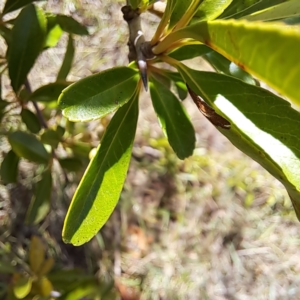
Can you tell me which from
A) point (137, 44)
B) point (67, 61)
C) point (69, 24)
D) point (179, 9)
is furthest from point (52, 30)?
point (179, 9)

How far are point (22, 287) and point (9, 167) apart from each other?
0.35 m

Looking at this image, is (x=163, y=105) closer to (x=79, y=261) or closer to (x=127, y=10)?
(x=127, y=10)

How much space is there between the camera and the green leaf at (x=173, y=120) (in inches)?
31.1

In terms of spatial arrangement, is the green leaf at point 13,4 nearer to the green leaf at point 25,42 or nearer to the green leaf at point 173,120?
the green leaf at point 25,42

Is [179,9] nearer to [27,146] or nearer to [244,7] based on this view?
[244,7]

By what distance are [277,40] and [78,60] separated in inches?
68.4

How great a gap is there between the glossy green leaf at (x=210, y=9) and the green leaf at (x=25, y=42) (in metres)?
0.36

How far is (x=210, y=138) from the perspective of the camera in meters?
2.21

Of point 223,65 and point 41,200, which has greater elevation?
point 223,65

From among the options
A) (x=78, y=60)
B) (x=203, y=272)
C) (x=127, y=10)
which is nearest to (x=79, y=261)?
(x=203, y=272)

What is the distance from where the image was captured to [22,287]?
111 cm

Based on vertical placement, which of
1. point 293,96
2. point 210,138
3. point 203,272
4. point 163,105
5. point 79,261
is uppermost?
point 293,96

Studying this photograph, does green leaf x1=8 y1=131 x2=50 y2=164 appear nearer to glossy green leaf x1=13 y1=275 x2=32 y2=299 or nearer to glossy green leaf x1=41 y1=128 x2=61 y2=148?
glossy green leaf x1=41 y1=128 x2=61 y2=148

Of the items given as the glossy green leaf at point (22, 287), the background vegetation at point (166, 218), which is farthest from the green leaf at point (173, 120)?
the background vegetation at point (166, 218)
